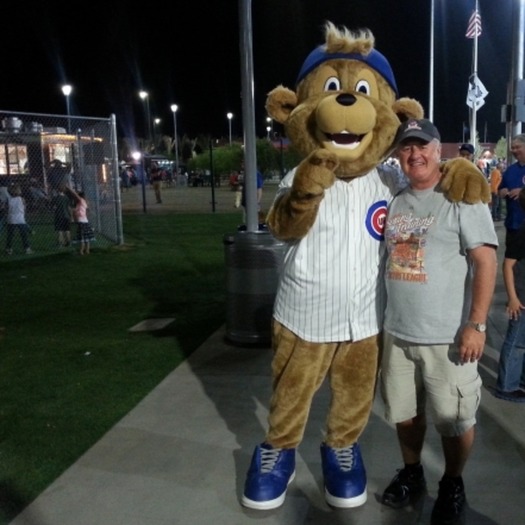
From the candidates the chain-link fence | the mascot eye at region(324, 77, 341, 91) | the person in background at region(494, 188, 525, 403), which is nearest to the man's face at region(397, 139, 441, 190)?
the mascot eye at region(324, 77, 341, 91)

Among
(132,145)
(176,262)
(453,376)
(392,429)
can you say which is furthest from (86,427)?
(132,145)

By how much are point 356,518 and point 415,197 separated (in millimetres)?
1502

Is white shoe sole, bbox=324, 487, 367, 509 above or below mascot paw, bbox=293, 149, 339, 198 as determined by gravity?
below

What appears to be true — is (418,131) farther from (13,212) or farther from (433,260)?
(13,212)

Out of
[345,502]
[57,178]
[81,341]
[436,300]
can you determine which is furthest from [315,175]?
[57,178]

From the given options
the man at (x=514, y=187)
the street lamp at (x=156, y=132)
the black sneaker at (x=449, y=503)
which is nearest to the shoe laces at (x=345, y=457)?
the black sneaker at (x=449, y=503)

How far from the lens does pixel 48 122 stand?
3419 cm

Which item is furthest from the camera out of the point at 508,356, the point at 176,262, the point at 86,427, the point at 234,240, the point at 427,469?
the point at 176,262

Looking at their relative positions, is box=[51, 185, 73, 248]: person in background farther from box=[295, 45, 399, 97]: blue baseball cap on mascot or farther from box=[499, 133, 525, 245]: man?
box=[295, 45, 399, 97]: blue baseball cap on mascot

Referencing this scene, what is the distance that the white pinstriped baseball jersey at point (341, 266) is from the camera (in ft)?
10.3

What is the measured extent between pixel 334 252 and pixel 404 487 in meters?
1.19

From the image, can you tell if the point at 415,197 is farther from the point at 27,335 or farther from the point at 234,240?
the point at 27,335

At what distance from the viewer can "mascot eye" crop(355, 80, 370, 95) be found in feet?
10.7

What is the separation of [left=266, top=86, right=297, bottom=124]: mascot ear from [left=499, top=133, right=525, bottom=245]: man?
12.5 feet
